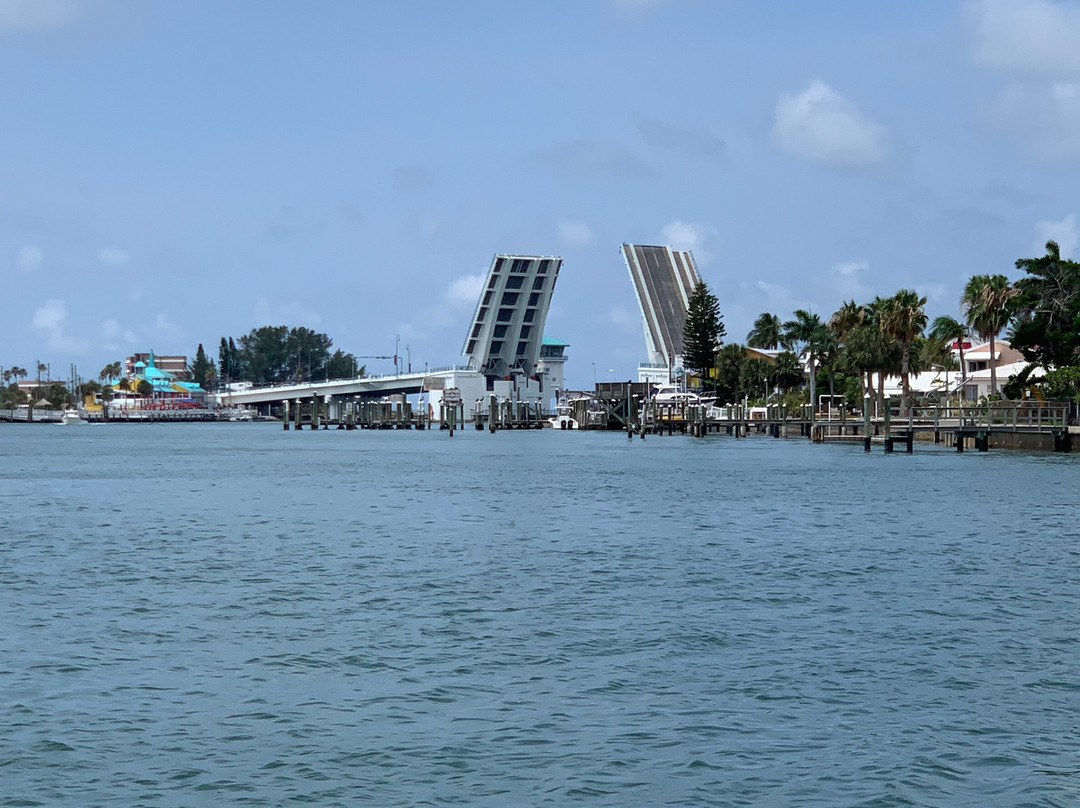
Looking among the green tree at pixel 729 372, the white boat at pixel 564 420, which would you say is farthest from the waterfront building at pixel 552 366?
the green tree at pixel 729 372

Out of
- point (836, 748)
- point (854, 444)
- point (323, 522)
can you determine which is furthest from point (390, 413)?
point (836, 748)

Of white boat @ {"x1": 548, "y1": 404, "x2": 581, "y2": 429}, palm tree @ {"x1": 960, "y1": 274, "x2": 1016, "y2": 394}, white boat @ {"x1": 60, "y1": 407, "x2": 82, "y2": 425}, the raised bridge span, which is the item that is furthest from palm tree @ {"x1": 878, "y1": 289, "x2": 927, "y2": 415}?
white boat @ {"x1": 60, "y1": 407, "x2": 82, "y2": 425}

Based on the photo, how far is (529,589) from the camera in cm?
1891

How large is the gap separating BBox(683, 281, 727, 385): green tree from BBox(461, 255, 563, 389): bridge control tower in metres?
13.1

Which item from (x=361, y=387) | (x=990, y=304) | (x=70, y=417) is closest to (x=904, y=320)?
(x=990, y=304)

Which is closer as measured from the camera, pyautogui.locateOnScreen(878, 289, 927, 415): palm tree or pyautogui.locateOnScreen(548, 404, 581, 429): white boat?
pyautogui.locateOnScreen(878, 289, 927, 415): palm tree

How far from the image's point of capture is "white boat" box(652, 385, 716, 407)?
3893 inches

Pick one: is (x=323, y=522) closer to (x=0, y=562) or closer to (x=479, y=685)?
(x=0, y=562)

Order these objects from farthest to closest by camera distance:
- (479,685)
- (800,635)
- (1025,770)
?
(800,635), (479,685), (1025,770)

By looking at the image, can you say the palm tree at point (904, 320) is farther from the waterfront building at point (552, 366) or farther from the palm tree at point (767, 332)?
the waterfront building at point (552, 366)

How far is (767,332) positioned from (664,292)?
11322 mm

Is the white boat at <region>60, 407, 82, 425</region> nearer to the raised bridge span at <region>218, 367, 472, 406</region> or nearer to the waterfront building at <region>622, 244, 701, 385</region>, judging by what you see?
the raised bridge span at <region>218, 367, 472, 406</region>

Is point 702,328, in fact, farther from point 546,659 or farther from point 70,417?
point 70,417

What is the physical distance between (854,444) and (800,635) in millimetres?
57326
